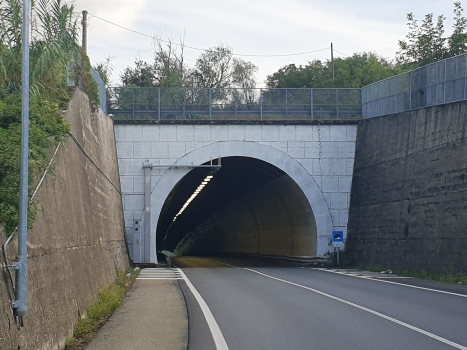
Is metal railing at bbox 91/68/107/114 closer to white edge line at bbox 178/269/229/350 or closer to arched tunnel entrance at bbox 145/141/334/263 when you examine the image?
arched tunnel entrance at bbox 145/141/334/263

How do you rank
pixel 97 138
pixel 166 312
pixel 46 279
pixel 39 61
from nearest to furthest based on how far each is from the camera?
pixel 46 279, pixel 166 312, pixel 39 61, pixel 97 138

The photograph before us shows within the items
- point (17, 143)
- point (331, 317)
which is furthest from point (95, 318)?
point (331, 317)

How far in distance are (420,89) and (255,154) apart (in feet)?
27.6

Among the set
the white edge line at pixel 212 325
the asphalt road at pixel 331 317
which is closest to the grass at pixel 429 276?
the asphalt road at pixel 331 317

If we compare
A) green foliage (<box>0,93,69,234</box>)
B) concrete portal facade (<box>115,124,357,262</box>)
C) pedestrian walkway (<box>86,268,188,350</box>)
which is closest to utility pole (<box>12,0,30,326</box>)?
green foliage (<box>0,93,69,234</box>)

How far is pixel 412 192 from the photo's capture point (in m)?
24.6

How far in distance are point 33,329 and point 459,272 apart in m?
15.1

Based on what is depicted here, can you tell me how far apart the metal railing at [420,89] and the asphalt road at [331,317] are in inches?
372

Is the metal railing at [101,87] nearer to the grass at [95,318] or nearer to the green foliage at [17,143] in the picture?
the green foliage at [17,143]

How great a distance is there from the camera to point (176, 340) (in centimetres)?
963

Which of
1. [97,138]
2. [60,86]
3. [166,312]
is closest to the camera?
[166,312]

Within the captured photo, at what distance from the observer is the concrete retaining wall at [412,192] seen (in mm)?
21203

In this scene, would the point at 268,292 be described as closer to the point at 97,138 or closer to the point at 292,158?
the point at 97,138

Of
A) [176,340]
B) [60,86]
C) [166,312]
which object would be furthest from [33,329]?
[60,86]
